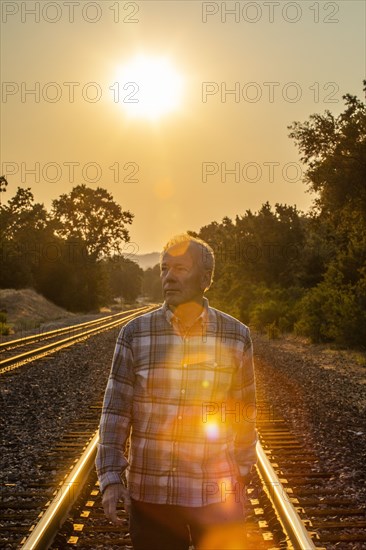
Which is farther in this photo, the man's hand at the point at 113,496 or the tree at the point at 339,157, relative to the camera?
the tree at the point at 339,157

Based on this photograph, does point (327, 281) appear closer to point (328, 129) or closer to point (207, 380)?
point (328, 129)

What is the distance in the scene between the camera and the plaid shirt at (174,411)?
2660mm

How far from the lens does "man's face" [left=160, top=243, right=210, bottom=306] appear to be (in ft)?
9.08

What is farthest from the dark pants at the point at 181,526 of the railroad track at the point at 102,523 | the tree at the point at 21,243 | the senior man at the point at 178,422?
the tree at the point at 21,243

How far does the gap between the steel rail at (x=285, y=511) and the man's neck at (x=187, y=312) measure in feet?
8.14

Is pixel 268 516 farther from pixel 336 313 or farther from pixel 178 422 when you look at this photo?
pixel 336 313

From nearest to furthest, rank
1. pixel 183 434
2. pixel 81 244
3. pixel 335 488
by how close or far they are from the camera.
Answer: pixel 183 434 → pixel 335 488 → pixel 81 244

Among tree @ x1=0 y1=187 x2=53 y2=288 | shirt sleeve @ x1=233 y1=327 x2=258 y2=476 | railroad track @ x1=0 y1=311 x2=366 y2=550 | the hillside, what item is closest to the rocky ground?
railroad track @ x1=0 y1=311 x2=366 y2=550

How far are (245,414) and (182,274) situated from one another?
0.72 m

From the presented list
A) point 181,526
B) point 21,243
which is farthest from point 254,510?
point 21,243

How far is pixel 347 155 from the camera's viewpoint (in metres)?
21.7

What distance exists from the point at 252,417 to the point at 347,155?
20.0 m

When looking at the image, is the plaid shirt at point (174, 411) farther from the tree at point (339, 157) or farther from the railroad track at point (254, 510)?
the tree at point (339, 157)

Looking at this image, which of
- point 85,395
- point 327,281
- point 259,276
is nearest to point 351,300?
point 327,281
